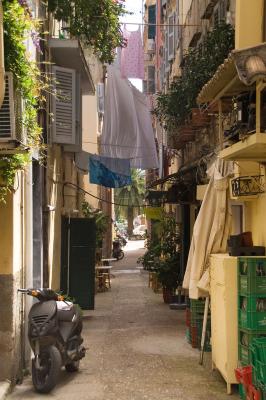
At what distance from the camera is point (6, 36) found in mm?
6746

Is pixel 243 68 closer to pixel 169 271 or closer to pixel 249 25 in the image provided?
pixel 249 25

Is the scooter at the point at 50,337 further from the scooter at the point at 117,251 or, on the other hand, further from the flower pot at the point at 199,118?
the scooter at the point at 117,251

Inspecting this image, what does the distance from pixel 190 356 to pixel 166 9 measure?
19.1 metres

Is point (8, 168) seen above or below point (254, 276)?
above

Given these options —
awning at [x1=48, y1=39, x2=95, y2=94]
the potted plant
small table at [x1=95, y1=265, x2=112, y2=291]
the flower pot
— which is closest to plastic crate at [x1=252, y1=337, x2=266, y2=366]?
the flower pot

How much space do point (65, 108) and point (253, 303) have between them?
269 inches

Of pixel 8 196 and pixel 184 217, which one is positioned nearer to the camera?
pixel 8 196

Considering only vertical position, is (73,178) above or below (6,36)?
below

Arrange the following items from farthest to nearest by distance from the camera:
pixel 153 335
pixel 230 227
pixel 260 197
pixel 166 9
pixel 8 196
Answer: pixel 166 9 → pixel 153 335 → pixel 230 227 → pixel 260 197 → pixel 8 196

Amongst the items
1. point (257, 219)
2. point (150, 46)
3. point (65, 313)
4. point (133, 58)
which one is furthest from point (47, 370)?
point (150, 46)

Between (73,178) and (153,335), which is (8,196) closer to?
(153,335)

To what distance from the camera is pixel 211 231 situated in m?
9.29

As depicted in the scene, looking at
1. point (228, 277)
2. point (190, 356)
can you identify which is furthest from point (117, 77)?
point (228, 277)

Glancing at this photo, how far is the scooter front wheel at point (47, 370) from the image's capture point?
7.58m
